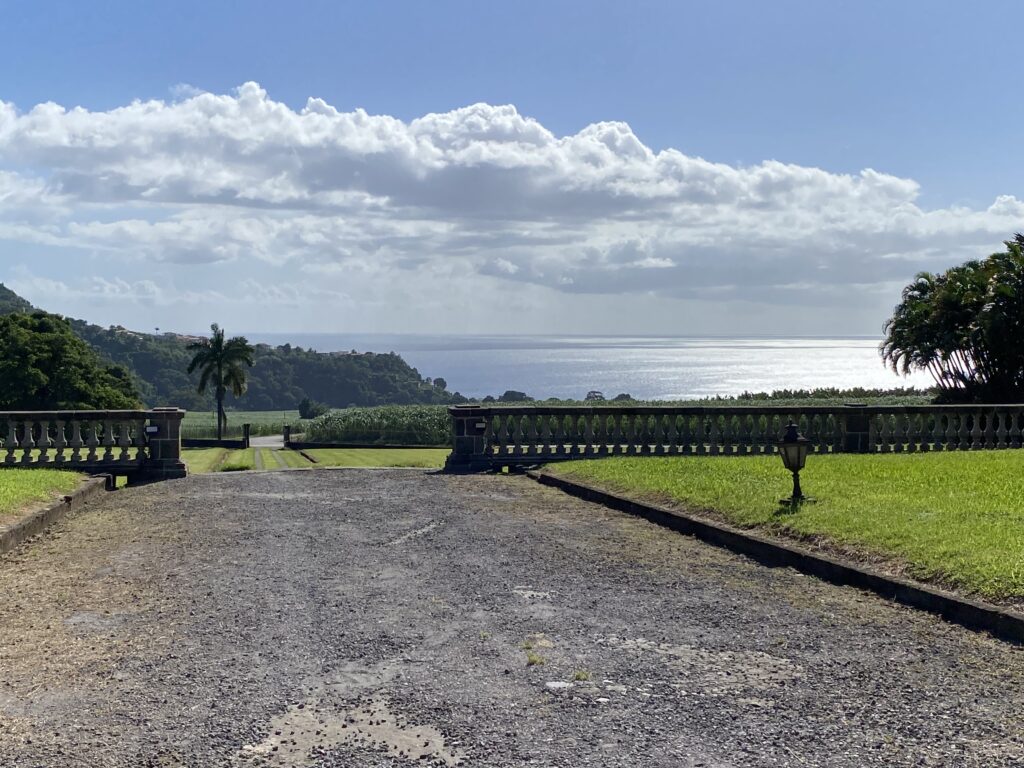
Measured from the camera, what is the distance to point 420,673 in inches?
234

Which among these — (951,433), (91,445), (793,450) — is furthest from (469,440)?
(951,433)

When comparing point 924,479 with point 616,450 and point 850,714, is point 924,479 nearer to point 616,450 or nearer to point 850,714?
point 616,450

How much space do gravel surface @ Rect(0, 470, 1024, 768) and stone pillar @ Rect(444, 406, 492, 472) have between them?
8.31 metres

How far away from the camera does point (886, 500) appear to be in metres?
11.6

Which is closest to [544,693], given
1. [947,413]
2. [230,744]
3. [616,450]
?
[230,744]

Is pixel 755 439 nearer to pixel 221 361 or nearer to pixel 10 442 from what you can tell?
pixel 10 442

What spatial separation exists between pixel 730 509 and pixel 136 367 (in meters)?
189

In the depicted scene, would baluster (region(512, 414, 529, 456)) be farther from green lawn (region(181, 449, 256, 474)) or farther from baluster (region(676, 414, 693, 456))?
green lawn (region(181, 449, 256, 474))

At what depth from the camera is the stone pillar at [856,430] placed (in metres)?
19.4

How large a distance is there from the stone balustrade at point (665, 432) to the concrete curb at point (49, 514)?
6.26 meters

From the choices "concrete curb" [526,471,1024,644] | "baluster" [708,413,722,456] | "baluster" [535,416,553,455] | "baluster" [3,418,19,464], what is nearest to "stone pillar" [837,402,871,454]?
"baluster" [708,413,722,456]

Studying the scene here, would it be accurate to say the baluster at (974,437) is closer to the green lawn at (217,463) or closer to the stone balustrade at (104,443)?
the stone balustrade at (104,443)

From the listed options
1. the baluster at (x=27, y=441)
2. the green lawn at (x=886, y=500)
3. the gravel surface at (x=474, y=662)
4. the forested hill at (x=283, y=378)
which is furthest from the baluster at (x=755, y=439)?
the forested hill at (x=283, y=378)

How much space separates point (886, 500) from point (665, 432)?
26.5 ft
